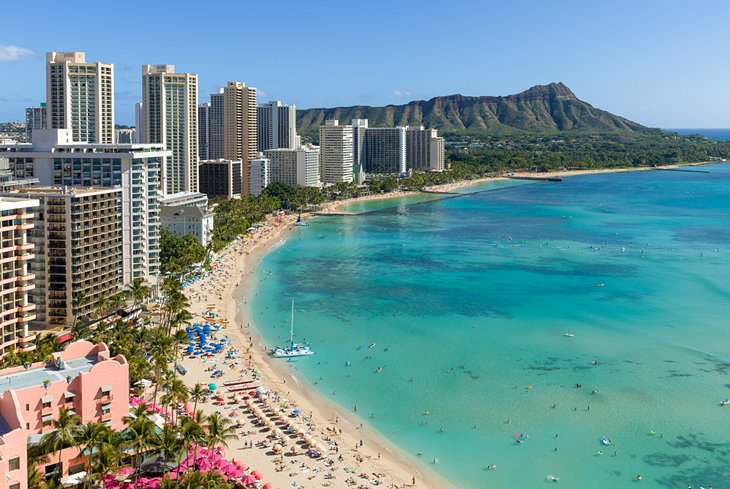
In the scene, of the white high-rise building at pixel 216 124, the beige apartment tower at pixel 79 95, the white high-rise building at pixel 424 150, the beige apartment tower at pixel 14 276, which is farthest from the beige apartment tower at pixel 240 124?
the beige apartment tower at pixel 14 276

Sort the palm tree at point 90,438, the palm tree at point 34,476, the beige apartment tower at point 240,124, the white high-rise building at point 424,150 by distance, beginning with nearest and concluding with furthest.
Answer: the palm tree at point 34,476 < the palm tree at point 90,438 < the beige apartment tower at point 240,124 < the white high-rise building at point 424,150

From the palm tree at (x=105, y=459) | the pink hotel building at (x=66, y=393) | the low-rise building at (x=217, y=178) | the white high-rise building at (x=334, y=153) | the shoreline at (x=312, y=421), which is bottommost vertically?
the shoreline at (x=312, y=421)

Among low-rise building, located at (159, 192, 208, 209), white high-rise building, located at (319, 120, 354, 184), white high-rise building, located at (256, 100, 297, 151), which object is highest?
white high-rise building, located at (256, 100, 297, 151)

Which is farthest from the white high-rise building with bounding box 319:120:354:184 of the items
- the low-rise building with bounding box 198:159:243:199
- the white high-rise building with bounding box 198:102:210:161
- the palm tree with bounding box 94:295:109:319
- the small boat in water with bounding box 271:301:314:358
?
the palm tree with bounding box 94:295:109:319

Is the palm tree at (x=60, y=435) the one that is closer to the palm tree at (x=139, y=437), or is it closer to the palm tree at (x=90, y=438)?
the palm tree at (x=90, y=438)

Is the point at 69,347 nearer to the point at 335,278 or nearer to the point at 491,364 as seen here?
the point at 491,364

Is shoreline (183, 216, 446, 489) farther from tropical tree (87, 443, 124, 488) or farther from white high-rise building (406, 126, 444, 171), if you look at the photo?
white high-rise building (406, 126, 444, 171)
